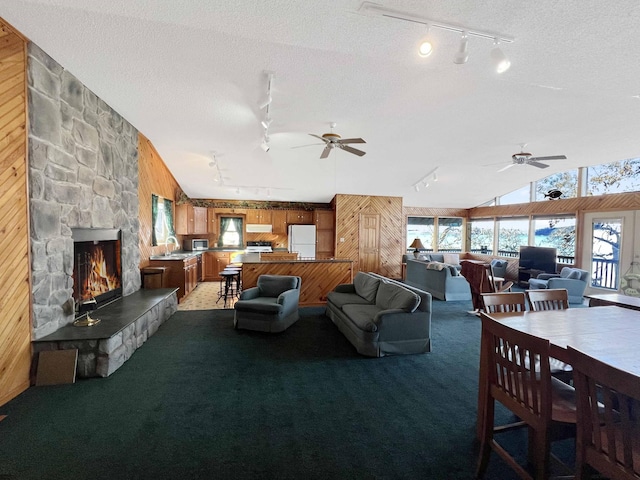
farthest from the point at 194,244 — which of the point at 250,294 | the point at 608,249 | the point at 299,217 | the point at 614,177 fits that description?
the point at 614,177

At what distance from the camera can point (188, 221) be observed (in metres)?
Result: 7.82

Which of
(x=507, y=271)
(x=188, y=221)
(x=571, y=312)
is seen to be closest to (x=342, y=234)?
(x=188, y=221)

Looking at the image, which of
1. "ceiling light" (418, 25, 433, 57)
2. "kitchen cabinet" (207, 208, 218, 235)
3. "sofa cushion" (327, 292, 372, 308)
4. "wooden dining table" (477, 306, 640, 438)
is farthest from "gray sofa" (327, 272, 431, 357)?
"kitchen cabinet" (207, 208, 218, 235)

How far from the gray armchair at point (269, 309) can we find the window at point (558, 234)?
303 inches

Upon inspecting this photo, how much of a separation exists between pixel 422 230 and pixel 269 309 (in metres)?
7.93

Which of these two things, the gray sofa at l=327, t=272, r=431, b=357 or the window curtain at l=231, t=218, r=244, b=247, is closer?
the gray sofa at l=327, t=272, r=431, b=357

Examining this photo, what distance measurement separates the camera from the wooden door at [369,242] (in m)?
8.85

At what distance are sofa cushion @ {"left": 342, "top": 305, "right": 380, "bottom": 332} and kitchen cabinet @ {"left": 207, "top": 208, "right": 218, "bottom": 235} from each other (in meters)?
6.23

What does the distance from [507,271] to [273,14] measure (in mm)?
9786

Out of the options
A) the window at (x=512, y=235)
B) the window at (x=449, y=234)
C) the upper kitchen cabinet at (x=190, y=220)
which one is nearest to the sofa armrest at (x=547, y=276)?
the window at (x=512, y=235)

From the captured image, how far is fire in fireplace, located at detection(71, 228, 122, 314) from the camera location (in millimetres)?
3367

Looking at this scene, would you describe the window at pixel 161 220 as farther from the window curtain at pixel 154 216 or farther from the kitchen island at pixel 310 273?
the kitchen island at pixel 310 273

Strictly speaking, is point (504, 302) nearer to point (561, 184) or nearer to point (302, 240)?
point (302, 240)

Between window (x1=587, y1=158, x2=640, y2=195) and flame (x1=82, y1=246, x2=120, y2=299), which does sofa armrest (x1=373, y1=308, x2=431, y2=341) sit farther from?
window (x1=587, y1=158, x2=640, y2=195)
